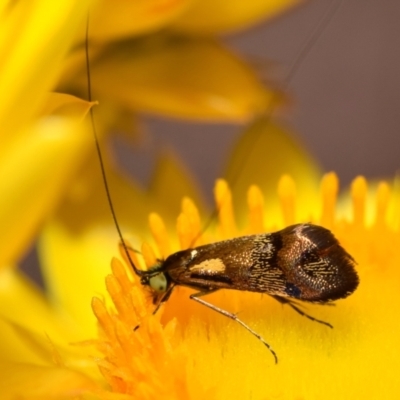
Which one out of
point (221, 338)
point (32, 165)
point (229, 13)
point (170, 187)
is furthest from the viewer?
point (170, 187)

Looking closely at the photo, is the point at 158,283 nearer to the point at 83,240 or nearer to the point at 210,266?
the point at 210,266

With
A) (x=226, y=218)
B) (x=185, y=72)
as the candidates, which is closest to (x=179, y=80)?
(x=185, y=72)

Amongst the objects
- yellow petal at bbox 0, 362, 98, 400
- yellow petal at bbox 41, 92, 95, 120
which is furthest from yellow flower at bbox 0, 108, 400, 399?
yellow petal at bbox 41, 92, 95, 120

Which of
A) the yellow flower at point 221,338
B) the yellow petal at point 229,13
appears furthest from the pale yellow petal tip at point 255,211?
the yellow petal at point 229,13

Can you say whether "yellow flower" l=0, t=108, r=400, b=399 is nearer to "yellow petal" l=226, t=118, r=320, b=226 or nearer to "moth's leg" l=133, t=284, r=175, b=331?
"moth's leg" l=133, t=284, r=175, b=331

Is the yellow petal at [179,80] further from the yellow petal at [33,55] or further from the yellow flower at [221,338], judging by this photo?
the yellow petal at [33,55]

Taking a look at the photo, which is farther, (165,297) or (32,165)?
(165,297)
